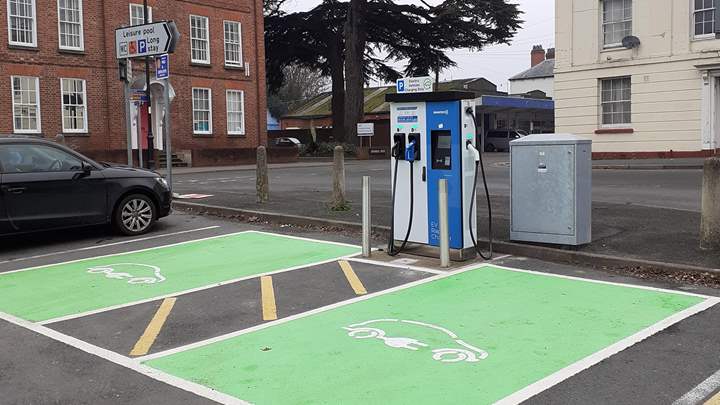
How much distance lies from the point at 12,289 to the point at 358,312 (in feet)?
13.5

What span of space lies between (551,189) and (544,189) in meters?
0.09

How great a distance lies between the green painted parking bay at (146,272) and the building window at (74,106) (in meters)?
20.1

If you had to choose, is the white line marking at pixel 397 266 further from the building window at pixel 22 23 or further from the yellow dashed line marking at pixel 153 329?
the building window at pixel 22 23

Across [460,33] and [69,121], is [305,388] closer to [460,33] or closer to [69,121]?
[69,121]

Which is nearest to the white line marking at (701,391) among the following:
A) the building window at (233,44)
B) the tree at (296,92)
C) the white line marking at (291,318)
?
the white line marking at (291,318)

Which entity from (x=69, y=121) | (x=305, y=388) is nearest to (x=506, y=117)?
(x=69, y=121)

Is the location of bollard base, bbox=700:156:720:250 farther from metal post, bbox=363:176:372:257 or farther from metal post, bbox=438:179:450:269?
Answer: metal post, bbox=363:176:372:257

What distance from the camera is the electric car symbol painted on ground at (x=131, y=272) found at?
308 inches

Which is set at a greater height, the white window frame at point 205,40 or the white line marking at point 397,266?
the white window frame at point 205,40

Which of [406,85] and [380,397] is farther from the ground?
[406,85]

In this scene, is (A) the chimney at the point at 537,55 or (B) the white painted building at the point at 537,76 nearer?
(B) the white painted building at the point at 537,76

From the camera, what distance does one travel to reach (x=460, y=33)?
38281 millimetres

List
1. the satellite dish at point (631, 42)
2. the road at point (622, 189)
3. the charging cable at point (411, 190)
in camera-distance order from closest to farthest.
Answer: the charging cable at point (411, 190) < the road at point (622, 189) < the satellite dish at point (631, 42)

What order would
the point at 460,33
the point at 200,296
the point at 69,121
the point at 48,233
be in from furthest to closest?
1. the point at 460,33
2. the point at 69,121
3. the point at 48,233
4. the point at 200,296
